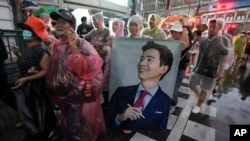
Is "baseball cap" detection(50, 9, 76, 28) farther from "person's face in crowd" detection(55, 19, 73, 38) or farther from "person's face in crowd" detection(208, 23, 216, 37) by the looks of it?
"person's face in crowd" detection(208, 23, 216, 37)

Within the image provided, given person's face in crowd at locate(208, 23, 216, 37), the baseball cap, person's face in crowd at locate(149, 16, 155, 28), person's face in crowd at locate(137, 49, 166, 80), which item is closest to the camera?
the baseball cap

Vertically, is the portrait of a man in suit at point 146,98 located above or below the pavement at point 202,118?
above

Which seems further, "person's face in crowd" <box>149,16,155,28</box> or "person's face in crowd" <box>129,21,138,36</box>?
"person's face in crowd" <box>149,16,155,28</box>

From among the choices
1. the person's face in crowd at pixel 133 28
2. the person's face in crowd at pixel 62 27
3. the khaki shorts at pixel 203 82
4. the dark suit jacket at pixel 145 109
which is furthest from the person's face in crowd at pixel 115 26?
the khaki shorts at pixel 203 82

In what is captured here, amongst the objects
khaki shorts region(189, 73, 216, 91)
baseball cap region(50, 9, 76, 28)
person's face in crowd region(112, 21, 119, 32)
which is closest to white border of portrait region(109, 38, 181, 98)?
baseball cap region(50, 9, 76, 28)

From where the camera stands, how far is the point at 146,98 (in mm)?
2004

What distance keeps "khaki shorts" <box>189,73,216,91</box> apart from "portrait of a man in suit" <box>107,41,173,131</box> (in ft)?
3.88

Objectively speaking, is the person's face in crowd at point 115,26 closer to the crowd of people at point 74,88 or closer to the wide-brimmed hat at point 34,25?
the crowd of people at point 74,88

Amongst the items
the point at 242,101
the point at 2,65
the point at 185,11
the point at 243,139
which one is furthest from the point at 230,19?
the point at 2,65

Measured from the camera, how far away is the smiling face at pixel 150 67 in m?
1.87

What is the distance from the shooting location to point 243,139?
178 centimetres

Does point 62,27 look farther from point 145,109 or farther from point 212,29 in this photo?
point 212,29

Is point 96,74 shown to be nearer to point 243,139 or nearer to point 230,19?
point 243,139

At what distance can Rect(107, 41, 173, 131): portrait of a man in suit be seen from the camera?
74.2 inches
